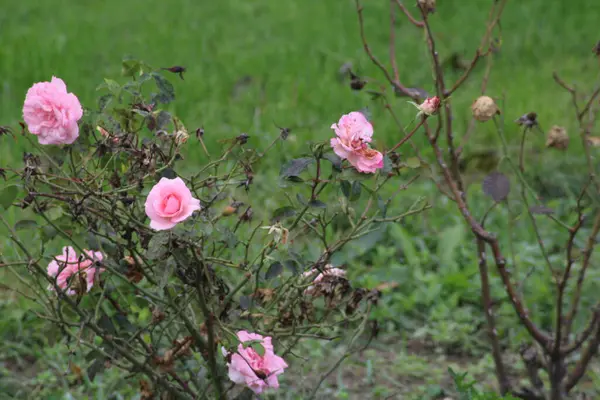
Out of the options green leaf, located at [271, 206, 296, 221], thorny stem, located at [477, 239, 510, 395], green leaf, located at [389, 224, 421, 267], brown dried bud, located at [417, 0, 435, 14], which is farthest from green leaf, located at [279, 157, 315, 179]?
green leaf, located at [389, 224, 421, 267]

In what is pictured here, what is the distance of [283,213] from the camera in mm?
2027

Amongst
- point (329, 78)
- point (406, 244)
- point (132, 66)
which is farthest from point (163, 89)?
point (329, 78)

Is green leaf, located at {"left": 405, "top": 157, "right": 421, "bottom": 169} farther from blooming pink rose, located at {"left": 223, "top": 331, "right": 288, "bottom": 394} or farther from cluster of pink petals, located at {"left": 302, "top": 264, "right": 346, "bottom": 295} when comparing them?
blooming pink rose, located at {"left": 223, "top": 331, "right": 288, "bottom": 394}

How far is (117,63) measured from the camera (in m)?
5.86

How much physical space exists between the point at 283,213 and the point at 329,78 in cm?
355

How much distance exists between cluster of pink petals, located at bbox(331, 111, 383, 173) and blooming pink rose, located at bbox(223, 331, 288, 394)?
0.41 m

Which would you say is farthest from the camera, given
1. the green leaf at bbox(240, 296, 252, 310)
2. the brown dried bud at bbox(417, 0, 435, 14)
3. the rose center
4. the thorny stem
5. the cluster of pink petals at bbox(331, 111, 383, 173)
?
the thorny stem

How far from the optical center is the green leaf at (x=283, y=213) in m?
2.02

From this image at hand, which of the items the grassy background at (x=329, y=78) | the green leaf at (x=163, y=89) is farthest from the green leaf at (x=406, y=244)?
the green leaf at (x=163, y=89)

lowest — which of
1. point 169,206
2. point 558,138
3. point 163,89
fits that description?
point 169,206

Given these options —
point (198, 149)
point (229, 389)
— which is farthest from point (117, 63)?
point (229, 389)

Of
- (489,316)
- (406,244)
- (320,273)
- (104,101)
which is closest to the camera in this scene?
(104,101)

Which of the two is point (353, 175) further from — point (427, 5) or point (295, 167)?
point (427, 5)

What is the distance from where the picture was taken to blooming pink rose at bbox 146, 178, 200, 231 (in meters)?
1.71
